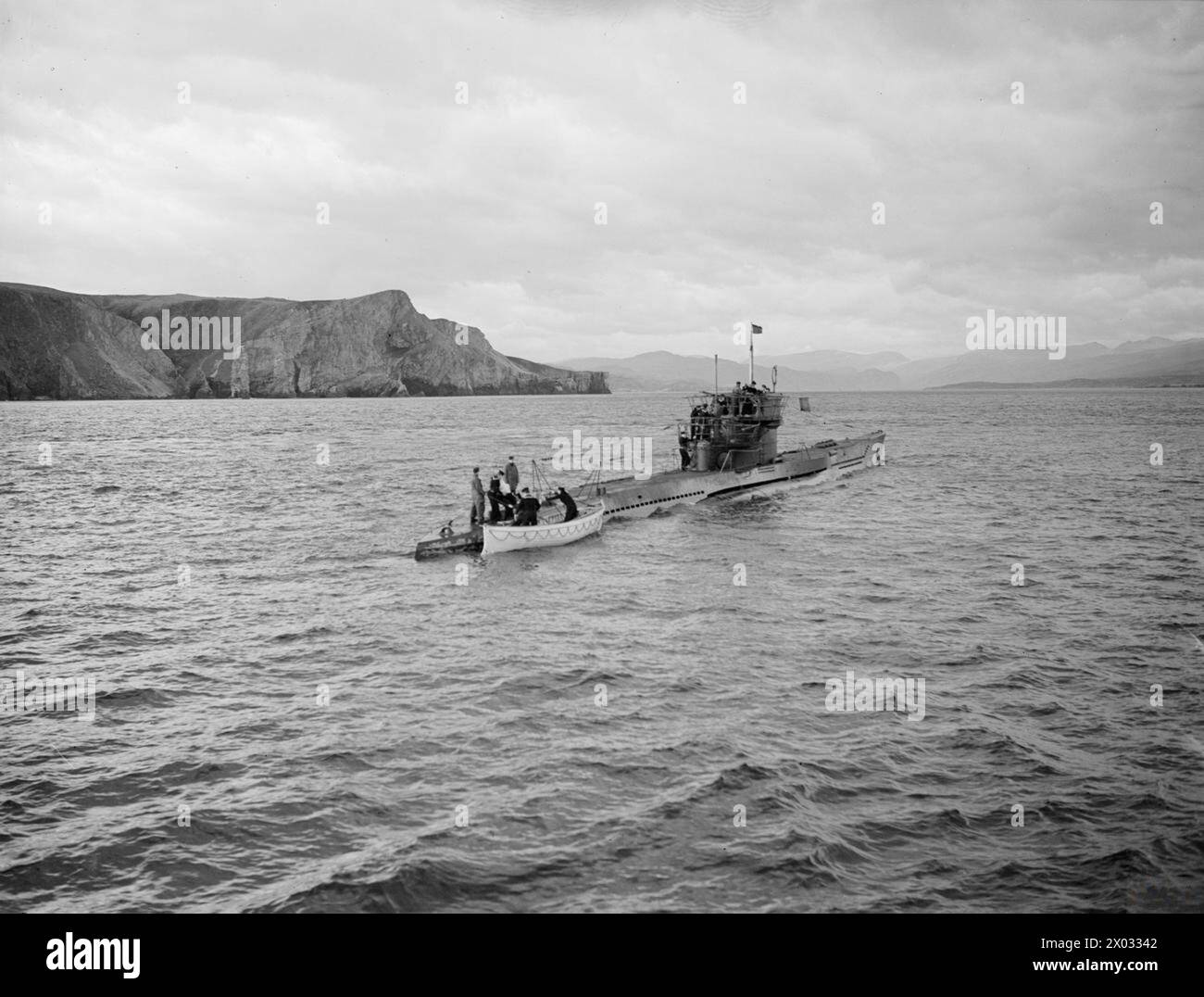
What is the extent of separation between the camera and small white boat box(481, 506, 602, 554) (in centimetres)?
3269

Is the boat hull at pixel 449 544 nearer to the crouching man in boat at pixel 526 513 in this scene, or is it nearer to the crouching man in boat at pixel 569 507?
the crouching man in boat at pixel 526 513

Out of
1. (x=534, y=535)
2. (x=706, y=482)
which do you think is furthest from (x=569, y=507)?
(x=706, y=482)

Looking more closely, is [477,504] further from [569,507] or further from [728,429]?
[728,429]

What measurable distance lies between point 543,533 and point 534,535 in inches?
15.3

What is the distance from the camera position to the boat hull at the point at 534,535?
32.7m

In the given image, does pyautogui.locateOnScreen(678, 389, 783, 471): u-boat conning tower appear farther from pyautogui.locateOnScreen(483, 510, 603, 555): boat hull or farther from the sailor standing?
the sailor standing

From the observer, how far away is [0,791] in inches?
568

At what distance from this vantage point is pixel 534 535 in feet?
110

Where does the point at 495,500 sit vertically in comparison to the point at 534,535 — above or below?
above

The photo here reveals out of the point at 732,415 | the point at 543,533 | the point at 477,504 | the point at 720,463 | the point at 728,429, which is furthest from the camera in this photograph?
the point at 720,463
